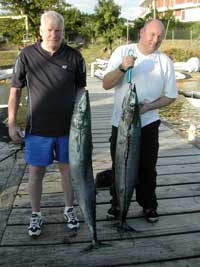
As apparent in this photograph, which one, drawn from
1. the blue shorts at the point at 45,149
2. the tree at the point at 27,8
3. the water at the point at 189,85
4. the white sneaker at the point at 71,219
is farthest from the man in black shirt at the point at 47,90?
the tree at the point at 27,8

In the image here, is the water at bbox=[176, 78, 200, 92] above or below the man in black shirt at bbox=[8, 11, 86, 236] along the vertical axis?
below

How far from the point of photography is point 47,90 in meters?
3.58

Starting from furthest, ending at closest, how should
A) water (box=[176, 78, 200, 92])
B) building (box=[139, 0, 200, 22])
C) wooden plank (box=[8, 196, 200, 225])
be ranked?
building (box=[139, 0, 200, 22])
water (box=[176, 78, 200, 92])
wooden plank (box=[8, 196, 200, 225])

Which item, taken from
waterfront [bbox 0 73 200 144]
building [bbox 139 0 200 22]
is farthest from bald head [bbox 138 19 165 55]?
building [bbox 139 0 200 22]

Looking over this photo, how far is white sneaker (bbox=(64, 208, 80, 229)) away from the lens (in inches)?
156

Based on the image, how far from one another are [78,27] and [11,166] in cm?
4695

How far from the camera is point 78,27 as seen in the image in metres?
51.3

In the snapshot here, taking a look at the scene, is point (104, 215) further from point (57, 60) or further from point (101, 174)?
point (57, 60)

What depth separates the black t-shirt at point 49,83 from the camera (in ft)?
11.7

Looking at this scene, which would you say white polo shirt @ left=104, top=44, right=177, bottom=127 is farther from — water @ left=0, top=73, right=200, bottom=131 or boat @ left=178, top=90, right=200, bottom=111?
boat @ left=178, top=90, right=200, bottom=111

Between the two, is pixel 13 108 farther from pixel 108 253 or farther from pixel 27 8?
pixel 27 8

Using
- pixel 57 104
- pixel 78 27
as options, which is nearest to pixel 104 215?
pixel 57 104

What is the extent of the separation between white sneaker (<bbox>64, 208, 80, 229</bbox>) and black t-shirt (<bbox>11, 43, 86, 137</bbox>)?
74 centimetres

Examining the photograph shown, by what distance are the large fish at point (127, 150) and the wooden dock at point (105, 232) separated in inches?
13.5
